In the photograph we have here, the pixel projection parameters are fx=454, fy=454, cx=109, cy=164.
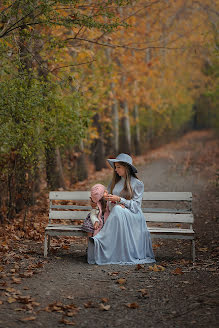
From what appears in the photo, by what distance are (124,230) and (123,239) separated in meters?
0.13

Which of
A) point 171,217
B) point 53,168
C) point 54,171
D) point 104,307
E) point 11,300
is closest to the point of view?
point 104,307

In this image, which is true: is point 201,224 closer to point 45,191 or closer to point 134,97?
point 45,191

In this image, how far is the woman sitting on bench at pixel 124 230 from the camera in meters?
6.59

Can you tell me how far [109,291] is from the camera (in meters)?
5.22

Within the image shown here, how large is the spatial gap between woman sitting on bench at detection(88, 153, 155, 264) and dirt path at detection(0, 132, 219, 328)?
0.23m

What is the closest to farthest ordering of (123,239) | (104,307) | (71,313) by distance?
(71,313)
(104,307)
(123,239)

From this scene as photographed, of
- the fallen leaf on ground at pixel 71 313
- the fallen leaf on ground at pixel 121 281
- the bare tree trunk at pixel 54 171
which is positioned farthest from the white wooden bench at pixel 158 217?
the bare tree trunk at pixel 54 171

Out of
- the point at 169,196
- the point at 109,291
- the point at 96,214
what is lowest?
the point at 109,291

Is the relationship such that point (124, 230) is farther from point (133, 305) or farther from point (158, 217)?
point (133, 305)

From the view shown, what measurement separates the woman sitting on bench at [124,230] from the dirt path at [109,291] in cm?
23

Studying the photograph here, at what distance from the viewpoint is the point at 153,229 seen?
6.94m

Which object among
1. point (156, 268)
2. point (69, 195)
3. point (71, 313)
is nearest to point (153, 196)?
point (69, 195)

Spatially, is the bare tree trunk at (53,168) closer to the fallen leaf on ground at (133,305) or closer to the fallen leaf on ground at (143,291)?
the fallen leaf on ground at (143,291)

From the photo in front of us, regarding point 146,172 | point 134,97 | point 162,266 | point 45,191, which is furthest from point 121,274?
point 134,97
